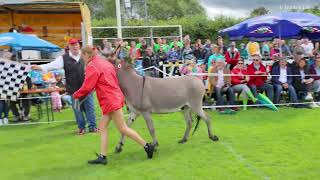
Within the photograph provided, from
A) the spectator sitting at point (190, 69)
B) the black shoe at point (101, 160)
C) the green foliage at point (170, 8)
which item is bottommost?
the black shoe at point (101, 160)

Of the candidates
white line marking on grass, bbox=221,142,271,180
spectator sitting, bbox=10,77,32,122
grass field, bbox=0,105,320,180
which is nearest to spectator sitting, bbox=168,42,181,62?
spectator sitting, bbox=10,77,32,122

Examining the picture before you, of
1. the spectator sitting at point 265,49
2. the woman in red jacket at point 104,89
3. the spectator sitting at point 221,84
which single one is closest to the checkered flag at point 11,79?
the woman in red jacket at point 104,89

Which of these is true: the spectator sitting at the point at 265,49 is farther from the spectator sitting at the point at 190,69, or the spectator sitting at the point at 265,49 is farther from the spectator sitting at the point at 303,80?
the spectator sitting at the point at 190,69

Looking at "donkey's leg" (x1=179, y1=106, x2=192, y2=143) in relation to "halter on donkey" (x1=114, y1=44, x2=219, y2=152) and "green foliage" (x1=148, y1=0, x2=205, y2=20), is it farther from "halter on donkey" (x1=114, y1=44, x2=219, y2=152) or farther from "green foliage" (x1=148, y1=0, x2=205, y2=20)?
"green foliage" (x1=148, y1=0, x2=205, y2=20)

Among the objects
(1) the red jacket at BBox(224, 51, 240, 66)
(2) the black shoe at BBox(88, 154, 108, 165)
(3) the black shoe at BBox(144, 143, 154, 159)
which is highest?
(1) the red jacket at BBox(224, 51, 240, 66)

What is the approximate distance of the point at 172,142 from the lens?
28.4 feet

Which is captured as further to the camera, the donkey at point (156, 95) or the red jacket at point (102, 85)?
the donkey at point (156, 95)

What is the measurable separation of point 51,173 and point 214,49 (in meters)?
8.90

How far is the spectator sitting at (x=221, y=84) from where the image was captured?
1215 centimetres

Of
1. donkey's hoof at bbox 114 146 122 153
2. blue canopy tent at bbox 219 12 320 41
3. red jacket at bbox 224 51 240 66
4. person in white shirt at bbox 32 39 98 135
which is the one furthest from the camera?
red jacket at bbox 224 51 240 66

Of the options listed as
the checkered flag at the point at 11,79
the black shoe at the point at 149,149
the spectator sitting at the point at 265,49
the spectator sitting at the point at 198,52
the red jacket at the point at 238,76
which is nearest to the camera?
the black shoe at the point at 149,149

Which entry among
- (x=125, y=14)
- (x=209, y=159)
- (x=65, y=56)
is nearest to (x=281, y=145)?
(x=209, y=159)

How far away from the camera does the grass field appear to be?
6.61m

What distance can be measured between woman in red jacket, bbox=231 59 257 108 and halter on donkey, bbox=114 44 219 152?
3.78 metres
